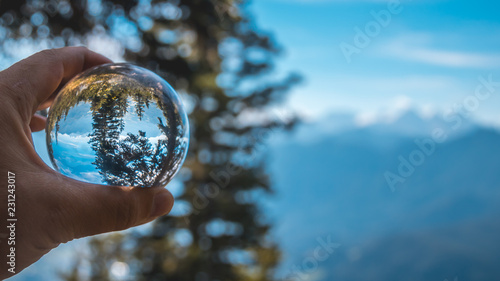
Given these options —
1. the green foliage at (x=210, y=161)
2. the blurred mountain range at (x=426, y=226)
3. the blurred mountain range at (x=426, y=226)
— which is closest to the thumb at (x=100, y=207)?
the green foliage at (x=210, y=161)

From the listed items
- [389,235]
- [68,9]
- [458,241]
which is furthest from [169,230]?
[389,235]

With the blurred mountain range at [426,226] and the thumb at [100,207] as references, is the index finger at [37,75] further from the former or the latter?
the blurred mountain range at [426,226]

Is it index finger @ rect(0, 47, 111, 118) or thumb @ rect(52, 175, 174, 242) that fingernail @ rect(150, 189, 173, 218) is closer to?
thumb @ rect(52, 175, 174, 242)

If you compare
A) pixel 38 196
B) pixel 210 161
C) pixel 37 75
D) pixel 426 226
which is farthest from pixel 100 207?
pixel 426 226

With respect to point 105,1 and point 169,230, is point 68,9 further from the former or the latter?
point 169,230

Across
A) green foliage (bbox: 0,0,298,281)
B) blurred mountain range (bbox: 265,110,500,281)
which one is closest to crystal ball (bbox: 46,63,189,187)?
green foliage (bbox: 0,0,298,281)

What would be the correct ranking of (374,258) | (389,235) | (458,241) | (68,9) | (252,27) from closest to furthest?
(68,9)
(252,27)
(458,241)
(374,258)
(389,235)

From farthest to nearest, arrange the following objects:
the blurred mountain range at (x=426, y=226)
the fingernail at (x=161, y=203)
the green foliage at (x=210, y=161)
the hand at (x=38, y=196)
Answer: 1. the blurred mountain range at (x=426, y=226)
2. the green foliage at (x=210, y=161)
3. the fingernail at (x=161, y=203)
4. the hand at (x=38, y=196)
